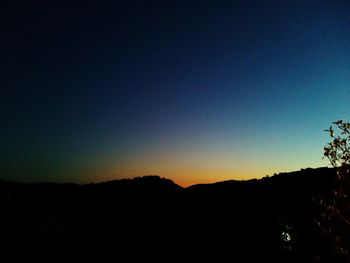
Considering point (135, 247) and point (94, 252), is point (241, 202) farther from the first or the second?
point (94, 252)

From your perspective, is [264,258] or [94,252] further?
[264,258]

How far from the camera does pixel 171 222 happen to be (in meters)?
33.0

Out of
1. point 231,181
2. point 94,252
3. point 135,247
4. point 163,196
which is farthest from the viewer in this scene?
point 231,181

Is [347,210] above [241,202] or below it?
below

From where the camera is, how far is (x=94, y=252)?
2045 cm

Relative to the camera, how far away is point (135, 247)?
22812 mm

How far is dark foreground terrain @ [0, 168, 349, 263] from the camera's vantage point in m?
20.8

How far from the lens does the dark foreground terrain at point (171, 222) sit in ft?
68.3

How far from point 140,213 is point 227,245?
1369 cm

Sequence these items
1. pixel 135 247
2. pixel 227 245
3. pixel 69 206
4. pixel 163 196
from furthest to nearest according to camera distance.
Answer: pixel 163 196, pixel 69 206, pixel 227 245, pixel 135 247

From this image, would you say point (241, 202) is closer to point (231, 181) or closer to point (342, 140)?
point (231, 181)

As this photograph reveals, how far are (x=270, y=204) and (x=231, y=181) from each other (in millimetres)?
18346

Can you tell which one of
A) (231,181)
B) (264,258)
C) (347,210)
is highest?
(231,181)

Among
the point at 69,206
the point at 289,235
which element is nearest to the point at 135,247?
the point at 289,235
